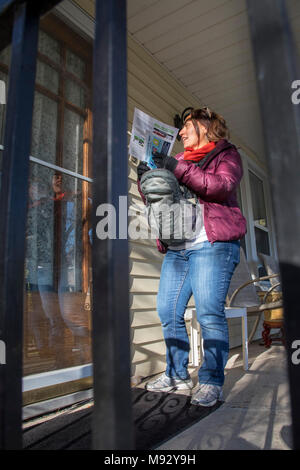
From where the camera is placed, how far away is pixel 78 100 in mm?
2383

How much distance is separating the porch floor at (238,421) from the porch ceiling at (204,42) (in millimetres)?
2108

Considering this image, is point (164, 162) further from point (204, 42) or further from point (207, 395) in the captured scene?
point (204, 42)

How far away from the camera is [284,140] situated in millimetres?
491

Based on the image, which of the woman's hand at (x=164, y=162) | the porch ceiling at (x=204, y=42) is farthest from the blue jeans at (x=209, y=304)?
the porch ceiling at (x=204, y=42)

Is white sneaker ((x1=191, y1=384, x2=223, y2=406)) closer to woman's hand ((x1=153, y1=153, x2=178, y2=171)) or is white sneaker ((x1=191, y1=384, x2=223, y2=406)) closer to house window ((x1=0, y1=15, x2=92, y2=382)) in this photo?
house window ((x1=0, y1=15, x2=92, y2=382))

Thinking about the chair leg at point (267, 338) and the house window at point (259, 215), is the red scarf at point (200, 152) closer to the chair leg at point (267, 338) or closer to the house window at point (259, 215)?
the chair leg at point (267, 338)

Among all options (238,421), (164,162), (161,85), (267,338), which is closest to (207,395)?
(238,421)

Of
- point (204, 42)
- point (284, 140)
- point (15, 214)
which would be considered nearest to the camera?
point (284, 140)

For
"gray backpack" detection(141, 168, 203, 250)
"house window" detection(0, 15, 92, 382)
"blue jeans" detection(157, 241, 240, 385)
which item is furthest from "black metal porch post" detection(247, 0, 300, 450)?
"house window" detection(0, 15, 92, 382)

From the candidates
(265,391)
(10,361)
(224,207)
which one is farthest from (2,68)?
(265,391)

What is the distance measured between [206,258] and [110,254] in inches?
46.2

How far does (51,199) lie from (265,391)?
1.73m

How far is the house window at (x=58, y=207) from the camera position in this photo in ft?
6.20

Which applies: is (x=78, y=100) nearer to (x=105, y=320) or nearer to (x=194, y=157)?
(x=194, y=157)
